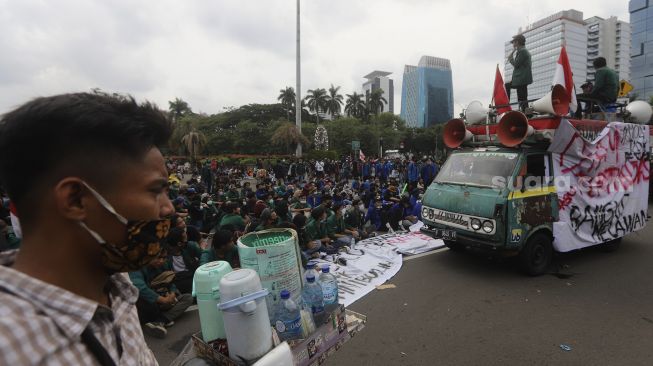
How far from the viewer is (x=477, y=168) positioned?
555 centimetres

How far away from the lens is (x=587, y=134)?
557cm

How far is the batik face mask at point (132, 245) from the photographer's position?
1.08 metres

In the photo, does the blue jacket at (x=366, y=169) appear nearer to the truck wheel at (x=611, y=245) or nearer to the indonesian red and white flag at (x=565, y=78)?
the truck wheel at (x=611, y=245)

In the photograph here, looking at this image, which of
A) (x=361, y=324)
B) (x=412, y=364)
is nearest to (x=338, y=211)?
(x=412, y=364)

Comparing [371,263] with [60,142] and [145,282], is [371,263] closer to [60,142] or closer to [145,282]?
[145,282]

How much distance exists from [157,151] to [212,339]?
1.25m

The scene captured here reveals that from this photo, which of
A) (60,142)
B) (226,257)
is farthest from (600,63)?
(60,142)

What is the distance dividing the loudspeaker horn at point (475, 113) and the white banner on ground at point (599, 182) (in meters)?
1.33

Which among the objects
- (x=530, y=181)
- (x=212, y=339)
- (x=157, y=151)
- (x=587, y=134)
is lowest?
(x=212, y=339)

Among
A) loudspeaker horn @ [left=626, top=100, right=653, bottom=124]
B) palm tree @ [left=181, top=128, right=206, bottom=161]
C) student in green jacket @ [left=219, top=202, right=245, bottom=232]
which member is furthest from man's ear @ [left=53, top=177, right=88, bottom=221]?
palm tree @ [left=181, top=128, right=206, bottom=161]

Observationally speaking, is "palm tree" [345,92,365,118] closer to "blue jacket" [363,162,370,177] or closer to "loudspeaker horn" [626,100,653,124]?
"blue jacket" [363,162,370,177]

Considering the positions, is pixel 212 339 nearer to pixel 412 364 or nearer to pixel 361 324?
pixel 361 324

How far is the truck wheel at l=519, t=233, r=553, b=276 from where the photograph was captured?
16.8 feet

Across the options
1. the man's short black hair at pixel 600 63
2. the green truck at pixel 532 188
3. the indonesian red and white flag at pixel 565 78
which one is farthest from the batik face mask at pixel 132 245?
the man's short black hair at pixel 600 63
